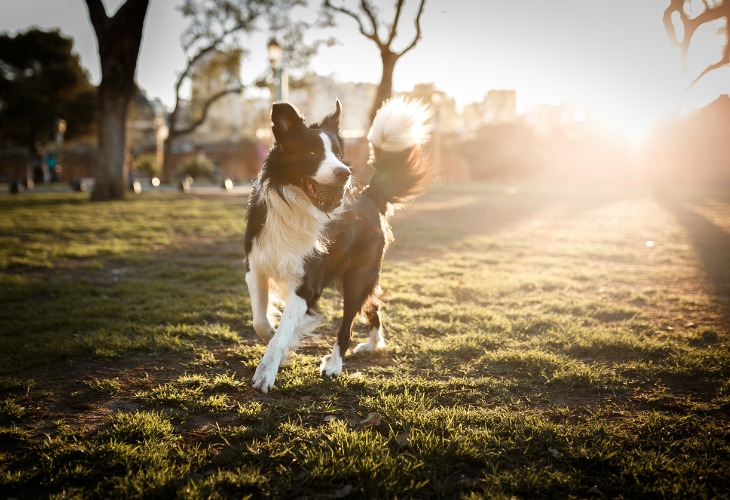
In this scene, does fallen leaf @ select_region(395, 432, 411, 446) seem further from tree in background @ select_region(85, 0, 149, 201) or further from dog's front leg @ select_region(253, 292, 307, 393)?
tree in background @ select_region(85, 0, 149, 201)

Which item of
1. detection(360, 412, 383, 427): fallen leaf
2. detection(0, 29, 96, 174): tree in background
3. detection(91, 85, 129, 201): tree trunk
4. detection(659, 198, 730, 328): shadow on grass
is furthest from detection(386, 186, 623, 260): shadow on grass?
detection(0, 29, 96, 174): tree in background

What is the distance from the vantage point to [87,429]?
3055 millimetres

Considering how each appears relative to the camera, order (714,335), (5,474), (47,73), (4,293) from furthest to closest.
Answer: (47,73), (4,293), (714,335), (5,474)

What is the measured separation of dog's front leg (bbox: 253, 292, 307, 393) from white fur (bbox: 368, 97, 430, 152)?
2189 mm

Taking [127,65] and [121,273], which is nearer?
[121,273]

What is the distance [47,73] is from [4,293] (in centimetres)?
4493

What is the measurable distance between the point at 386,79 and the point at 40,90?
3514 centimetres

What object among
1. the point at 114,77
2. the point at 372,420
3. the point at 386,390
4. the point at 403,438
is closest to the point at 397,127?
the point at 386,390

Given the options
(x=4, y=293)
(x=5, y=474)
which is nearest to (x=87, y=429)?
(x=5, y=474)

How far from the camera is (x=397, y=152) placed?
207 inches

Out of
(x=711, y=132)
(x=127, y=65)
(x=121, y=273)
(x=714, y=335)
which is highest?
(x=127, y=65)

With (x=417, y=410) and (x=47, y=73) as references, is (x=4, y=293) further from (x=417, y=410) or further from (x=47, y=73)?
(x=47, y=73)

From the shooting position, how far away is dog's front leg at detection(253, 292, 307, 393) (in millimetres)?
3695

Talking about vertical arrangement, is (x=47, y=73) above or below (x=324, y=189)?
above
